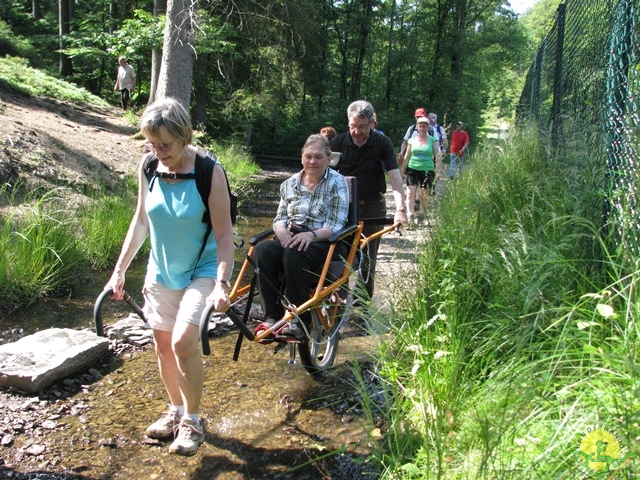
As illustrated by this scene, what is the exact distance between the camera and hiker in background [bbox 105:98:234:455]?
10.4ft

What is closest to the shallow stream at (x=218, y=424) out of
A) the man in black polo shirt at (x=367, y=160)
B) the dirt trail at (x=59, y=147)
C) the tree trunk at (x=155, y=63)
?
the man in black polo shirt at (x=367, y=160)

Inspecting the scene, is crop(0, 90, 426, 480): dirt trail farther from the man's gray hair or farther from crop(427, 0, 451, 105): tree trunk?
crop(427, 0, 451, 105): tree trunk

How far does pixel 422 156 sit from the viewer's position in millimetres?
9977

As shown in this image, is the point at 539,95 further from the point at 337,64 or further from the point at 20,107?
the point at 337,64

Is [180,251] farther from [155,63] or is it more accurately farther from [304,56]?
[304,56]

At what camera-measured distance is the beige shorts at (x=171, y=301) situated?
3.32 meters

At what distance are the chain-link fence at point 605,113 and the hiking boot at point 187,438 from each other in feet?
8.45

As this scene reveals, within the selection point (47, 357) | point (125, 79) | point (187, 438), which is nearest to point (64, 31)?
point (125, 79)

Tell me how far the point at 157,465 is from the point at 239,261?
4.68 metres

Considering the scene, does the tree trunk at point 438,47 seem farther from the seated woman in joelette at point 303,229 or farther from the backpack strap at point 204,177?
the backpack strap at point 204,177

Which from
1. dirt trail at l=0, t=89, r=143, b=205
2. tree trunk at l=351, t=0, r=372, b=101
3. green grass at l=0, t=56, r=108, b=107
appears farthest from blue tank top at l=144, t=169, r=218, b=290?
tree trunk at l=351, t=0, r=372, b=101

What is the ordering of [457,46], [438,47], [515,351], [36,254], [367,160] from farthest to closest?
1. [438,47]
2. [457,46]
3. [36,254]
4. [367,160]
5. [515,351]

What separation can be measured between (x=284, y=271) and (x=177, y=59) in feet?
32.4

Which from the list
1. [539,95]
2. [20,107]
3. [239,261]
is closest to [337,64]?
[20,107]
